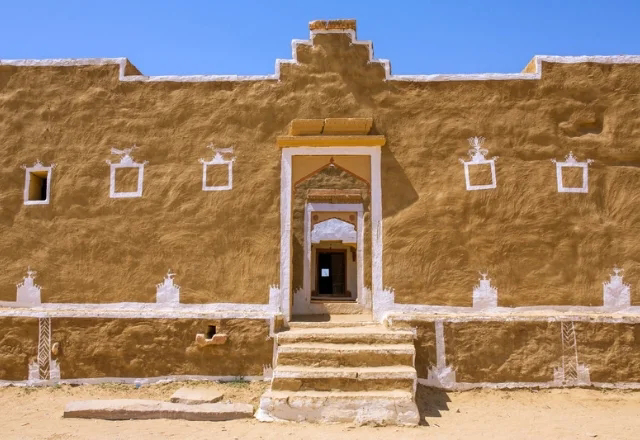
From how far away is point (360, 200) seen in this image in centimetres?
1441

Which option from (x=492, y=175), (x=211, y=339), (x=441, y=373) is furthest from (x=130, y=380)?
(x=492, y=175)

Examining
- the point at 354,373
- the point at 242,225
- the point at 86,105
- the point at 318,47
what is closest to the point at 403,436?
the point at 354,373

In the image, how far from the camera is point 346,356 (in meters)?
7.10

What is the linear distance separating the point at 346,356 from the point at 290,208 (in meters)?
2.32

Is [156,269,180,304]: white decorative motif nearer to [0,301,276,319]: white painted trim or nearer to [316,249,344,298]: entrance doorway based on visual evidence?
[0,301,276,319]: white painted trim

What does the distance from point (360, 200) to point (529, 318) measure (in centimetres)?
710

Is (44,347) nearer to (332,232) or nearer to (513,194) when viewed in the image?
(513,194)

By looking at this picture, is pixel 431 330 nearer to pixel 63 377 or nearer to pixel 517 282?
pixel 517 282

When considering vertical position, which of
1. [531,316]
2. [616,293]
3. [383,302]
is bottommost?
[531,316]

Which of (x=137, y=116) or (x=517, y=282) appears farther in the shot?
(x=137, y=116)

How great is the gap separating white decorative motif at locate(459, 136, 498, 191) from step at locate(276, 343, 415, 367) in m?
2.56

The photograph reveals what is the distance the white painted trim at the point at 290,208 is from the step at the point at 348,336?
0.60 metres

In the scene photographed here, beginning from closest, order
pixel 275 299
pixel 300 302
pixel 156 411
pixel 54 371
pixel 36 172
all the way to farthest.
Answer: pixel 156 411, pixel 54 371, pixel 275 299, pixel 36 172, pixel 300 302

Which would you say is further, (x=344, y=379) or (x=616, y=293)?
(x=616, y=293)
